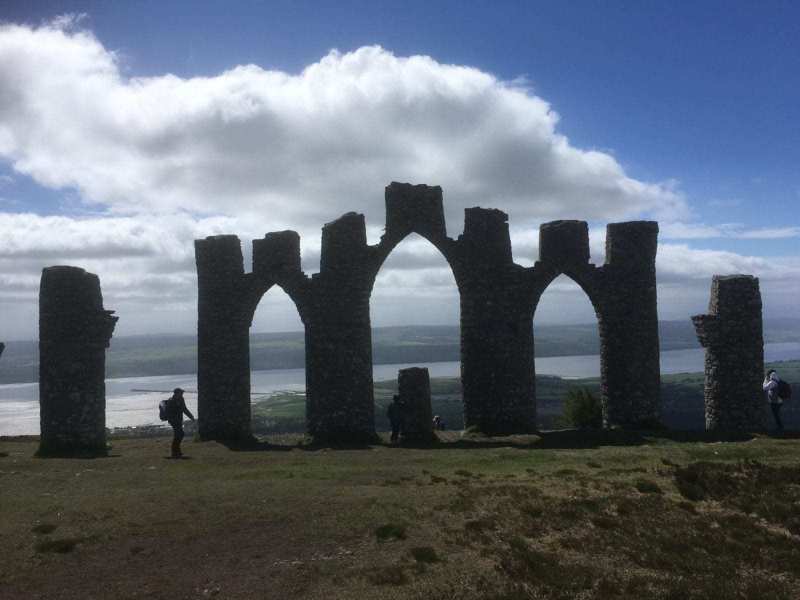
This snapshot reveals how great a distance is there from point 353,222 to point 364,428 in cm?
A: 928

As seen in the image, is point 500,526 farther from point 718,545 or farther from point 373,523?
point 718,545

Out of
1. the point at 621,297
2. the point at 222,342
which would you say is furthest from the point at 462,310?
the point at 222,342

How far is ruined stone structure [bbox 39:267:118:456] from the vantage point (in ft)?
88.1

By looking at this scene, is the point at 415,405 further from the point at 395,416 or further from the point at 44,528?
the point at 44,528

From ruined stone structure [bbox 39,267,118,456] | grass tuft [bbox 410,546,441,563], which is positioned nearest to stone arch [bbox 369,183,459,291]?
ruined stone structure [bbox 39,267,118,456]

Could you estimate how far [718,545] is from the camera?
47.4 feet

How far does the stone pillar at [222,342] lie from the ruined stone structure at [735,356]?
20.8 metres

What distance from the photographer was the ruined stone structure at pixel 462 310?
1227 inches

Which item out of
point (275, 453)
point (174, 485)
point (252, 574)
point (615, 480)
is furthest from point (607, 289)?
point (252, 574)

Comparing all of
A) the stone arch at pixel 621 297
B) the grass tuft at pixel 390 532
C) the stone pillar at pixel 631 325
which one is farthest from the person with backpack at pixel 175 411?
the stone pillar at pixel 631 325

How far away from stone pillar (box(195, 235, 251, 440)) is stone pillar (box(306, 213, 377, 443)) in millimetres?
3155

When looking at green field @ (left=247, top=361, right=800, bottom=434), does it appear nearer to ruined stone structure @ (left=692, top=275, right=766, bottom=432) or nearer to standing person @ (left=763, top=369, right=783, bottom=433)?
ruined stone structure @ (left=692, top=275, right=766, bottom=432)

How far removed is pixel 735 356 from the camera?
30.7 metres

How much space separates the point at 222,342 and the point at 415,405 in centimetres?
942
